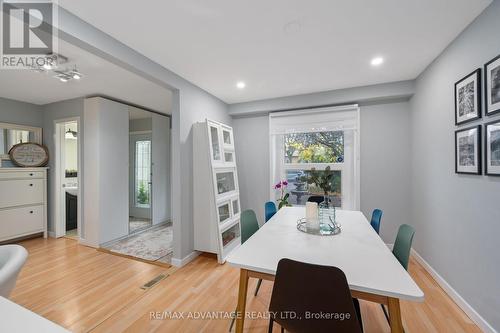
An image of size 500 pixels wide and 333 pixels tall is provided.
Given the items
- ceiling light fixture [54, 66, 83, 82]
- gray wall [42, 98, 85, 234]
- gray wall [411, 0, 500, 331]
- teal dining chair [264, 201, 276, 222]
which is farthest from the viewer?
gray wall [42, 98, 85, 234]

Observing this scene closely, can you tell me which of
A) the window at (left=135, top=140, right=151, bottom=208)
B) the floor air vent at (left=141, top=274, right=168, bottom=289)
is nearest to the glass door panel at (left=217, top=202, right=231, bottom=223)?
the floor air vent at (left=141, top=274, right=168, bottom=289)

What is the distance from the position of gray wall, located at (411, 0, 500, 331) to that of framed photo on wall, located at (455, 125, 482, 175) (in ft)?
0.25

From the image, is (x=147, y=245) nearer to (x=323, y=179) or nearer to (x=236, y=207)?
(x=236, y=207)

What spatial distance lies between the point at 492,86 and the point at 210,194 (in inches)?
111

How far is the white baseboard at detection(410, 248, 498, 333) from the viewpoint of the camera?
158 centimetres

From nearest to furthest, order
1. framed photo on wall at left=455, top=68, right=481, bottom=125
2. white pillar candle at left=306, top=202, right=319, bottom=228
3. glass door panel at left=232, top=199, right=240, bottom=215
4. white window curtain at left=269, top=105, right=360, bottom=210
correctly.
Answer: framed photo on wall at left=455, top=68, right=481, bottom=125
white pillar candle at left=306, top=202, right=319, bottom=228
white window curtain at left=269, top=105, right=360, bottom=210
glass door panel at left=232, top=199, right=240, bottom=215

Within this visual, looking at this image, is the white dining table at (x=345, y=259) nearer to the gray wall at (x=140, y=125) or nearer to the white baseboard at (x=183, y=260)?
the white baseboard at (x=183, y=260)

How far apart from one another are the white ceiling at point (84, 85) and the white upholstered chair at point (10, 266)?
1.81 meters

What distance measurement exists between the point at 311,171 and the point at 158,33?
2804 mm

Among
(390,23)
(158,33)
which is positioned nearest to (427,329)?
(390,23)

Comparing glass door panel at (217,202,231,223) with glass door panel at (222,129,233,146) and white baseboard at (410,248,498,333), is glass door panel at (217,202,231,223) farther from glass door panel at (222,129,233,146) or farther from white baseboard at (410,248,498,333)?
white baseboard at (410,248,498,333)

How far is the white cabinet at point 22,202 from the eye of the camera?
326 centimetres

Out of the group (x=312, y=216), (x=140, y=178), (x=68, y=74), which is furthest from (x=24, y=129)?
(x=312, y=216)

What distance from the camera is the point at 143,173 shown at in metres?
4.59
